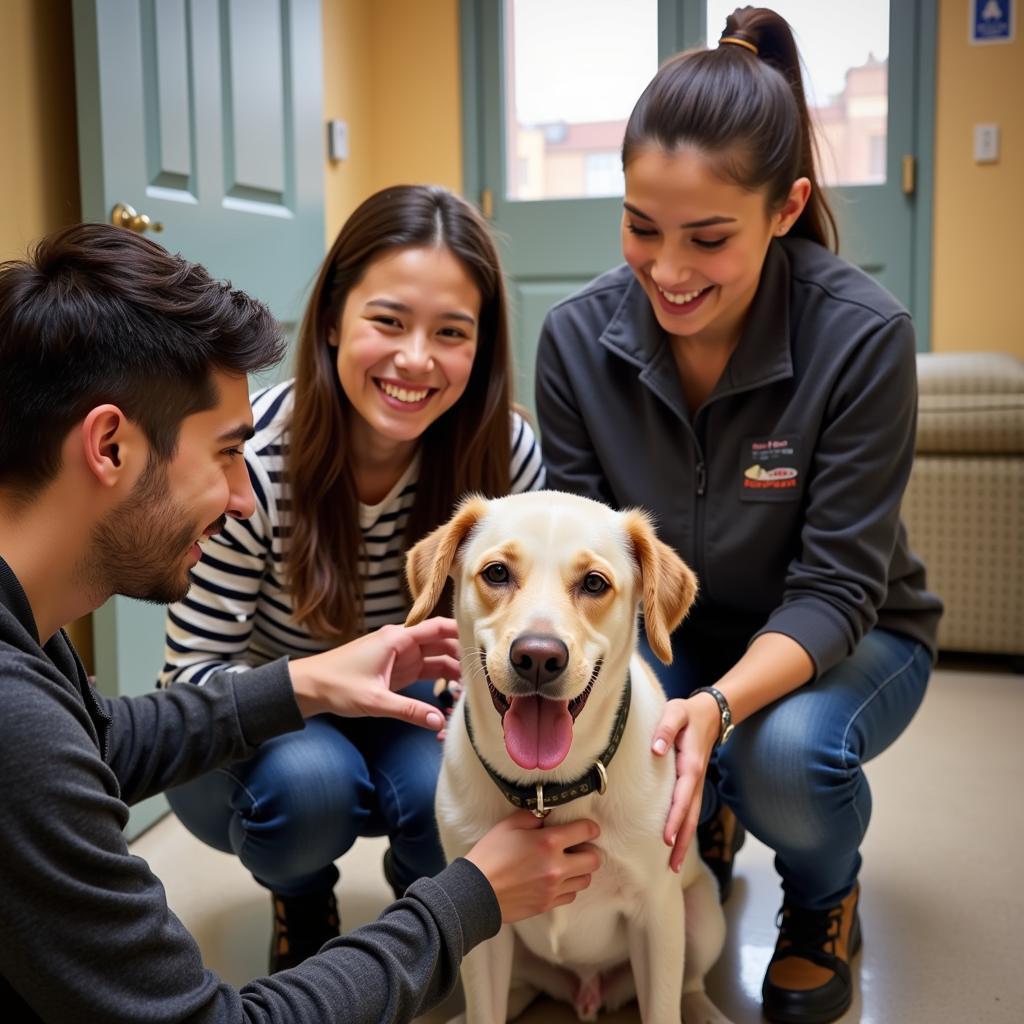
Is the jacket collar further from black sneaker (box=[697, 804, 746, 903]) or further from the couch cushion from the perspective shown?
the couch cushion

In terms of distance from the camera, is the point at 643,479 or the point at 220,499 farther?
the point at 643,479

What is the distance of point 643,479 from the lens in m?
1.82

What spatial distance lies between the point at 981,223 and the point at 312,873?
11.3ft

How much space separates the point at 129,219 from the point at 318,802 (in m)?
1.14

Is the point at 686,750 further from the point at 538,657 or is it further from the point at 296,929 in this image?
the point at 296,929

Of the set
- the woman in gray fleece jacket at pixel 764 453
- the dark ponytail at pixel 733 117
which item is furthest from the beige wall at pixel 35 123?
the dark ponytail at pixel 733 117

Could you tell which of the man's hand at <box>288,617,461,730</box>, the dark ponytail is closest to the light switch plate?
the dark ponytail

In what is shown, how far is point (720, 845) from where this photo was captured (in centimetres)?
197

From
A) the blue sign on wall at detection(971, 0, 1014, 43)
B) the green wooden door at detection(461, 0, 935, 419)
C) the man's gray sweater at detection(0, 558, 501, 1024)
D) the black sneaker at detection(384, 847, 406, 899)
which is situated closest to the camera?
the man's gray sweater at detection(0, 558, 501, 1024)

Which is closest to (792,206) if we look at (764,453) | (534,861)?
(764,453)

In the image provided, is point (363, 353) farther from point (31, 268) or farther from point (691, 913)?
point (691, 913)

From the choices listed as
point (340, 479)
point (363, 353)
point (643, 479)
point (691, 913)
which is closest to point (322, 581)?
point (340, 479)

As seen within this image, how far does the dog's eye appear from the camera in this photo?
4.21 feet

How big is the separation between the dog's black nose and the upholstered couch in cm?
239
